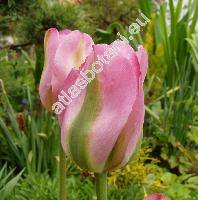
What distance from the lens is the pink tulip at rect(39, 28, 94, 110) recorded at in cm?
67

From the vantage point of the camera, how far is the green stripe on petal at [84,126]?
52 centimetres

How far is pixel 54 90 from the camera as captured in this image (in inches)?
27.0

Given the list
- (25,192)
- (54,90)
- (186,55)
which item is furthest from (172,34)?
(54,90)

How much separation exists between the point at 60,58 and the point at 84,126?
176 millimetres

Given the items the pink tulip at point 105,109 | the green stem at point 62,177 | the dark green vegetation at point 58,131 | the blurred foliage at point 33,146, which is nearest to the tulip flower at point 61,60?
the green stem at point 62,177

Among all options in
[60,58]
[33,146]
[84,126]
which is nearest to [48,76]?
[60,58]

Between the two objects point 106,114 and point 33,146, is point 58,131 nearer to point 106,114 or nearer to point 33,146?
point 33,146

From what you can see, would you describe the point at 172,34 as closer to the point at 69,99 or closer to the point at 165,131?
the point at 165,131

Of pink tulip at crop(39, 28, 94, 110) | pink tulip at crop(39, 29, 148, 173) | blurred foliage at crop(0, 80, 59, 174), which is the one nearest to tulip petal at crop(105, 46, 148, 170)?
pink tulip at crop(39, 29, 148, 173)

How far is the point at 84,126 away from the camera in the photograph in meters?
0.52

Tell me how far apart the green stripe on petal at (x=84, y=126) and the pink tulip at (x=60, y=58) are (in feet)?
0.37

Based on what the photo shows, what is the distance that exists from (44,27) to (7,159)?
0.60m

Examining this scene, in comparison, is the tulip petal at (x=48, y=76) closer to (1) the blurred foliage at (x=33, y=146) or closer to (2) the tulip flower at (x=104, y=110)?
(2) the tulip flower at (x=104, y=110)

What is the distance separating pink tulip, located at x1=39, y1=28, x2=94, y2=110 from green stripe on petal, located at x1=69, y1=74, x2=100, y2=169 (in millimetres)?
114
